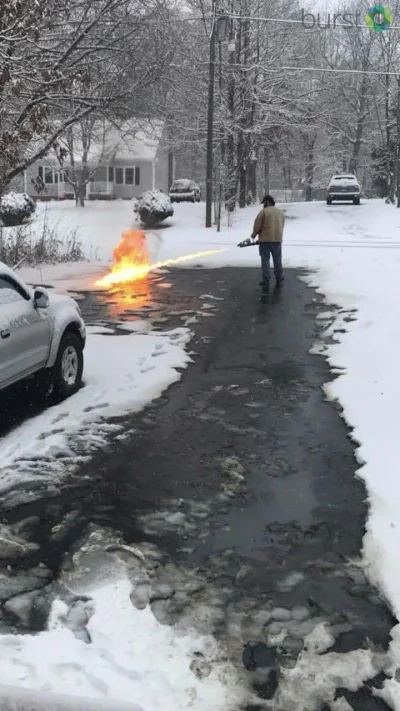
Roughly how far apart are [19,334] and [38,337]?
1.16ft

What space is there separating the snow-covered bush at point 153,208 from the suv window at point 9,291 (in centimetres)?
2399

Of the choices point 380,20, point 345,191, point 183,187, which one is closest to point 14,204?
point 380,20

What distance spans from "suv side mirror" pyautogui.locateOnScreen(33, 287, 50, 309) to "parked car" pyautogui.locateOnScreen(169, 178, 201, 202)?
38305mm

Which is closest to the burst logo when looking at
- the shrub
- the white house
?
the shrub

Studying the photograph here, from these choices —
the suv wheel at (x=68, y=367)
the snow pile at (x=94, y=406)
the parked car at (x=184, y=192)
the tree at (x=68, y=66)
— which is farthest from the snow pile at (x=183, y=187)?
the suv wheel at (x=68, y=367)

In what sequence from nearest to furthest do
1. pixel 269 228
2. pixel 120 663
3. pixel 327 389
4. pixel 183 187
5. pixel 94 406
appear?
pixel 120 663, pixel 94 406, pixel 327 389, pixel 269 228, pixel 183 187

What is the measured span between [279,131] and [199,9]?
695 centimetres

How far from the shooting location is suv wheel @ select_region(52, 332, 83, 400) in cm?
695

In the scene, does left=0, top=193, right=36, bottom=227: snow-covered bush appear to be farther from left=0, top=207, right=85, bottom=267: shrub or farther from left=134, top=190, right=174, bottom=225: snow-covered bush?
left=0, top=207, right=85, bottom=267: shrub

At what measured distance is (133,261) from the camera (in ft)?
64.3

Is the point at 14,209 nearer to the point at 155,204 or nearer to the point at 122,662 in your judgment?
the point at 155,204

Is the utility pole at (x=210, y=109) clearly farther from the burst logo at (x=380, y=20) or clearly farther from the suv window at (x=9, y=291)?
the suv window at (x=9, y=291)

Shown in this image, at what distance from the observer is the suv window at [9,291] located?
622 cm

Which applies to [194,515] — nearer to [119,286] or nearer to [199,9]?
[119,286]
